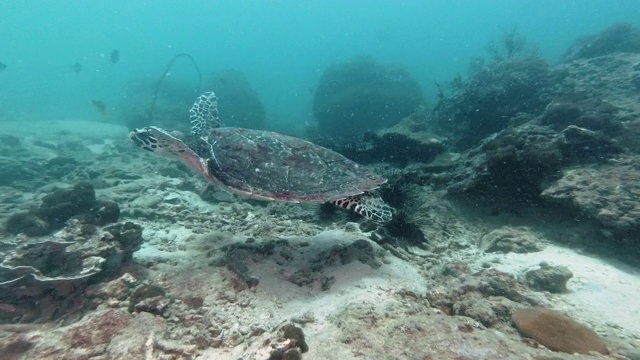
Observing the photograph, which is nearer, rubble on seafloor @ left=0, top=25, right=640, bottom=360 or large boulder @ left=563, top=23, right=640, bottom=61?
rubble on seafloor @ left=0, top=25, right=640, bottom=360

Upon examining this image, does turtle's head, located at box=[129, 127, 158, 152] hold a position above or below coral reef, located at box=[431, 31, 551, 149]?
below

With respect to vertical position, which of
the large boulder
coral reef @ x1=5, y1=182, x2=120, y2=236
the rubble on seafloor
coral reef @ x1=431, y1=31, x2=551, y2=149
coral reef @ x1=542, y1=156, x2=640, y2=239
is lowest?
coral reef @ x1=5, y1=182, x2=120, y2=236

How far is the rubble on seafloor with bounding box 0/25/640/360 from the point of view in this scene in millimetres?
3441

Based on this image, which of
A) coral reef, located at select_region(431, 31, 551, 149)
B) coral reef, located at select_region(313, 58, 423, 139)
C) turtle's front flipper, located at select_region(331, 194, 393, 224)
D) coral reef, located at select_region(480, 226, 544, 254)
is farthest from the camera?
coral reef, located at select_region(313, 58, 423, 139)

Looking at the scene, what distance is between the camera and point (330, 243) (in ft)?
19.4

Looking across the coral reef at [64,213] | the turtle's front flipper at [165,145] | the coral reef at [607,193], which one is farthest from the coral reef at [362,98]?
the turtle's front flipper at [165,145]

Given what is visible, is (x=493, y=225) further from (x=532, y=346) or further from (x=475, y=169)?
(x=532, y=346)

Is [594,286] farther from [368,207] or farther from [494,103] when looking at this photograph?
[494,103]

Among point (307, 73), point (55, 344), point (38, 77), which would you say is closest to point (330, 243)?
point (55, 344)

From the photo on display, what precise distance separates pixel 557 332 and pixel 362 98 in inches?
967

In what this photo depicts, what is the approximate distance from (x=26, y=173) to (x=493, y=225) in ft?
50.8

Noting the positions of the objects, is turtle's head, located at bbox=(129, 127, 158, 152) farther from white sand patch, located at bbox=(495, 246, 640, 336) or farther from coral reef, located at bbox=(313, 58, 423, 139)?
coral reef, located at bbox=(313, 58, 423, 139)

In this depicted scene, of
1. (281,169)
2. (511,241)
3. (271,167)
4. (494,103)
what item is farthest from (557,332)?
(494,103)

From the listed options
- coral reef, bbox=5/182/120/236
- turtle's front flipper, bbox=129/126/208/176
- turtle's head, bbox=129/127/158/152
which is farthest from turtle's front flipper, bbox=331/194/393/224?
coral reef, bbox=5/182/120/236
